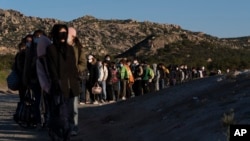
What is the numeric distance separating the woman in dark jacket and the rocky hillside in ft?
257

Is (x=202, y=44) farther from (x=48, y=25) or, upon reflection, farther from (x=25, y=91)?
(x=25, y=91)

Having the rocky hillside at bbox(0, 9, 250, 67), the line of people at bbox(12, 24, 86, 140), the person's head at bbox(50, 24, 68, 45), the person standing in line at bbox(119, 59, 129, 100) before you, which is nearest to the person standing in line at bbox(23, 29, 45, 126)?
the line of people at bbox(12, 24, 86, 140)

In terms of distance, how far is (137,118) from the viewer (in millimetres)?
14664

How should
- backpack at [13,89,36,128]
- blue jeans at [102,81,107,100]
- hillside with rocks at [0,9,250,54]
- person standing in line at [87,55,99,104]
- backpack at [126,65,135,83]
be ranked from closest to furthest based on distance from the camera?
1. backpack at [13,89,36,128]
2. person standing in line at [87,55,99,104]
3. blue jeans at [102,81,107,100]
4. backpack at [126,65,135,83]
5. hillside with rocks at [0,9,250,54]

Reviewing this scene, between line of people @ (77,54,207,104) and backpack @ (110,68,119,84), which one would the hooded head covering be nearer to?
line of people @ (77,54,207,104)

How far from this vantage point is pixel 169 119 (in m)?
12.8

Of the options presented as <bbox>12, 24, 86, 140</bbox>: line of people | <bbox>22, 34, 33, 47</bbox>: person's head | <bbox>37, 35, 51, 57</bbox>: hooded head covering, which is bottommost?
<bbox>12, 24, 86, 140</bbox>: line of people

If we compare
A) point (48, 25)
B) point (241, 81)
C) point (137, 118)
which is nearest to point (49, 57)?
point (137, 118)

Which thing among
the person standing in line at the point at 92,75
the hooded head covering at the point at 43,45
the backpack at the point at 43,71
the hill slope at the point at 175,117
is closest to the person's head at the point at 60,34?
the backpack at the point at 43,71

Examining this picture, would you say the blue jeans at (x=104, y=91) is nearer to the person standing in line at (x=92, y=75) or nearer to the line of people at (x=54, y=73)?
the person standing in line at (x=92, y=75)

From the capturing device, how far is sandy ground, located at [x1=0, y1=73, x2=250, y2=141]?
10.6 meters

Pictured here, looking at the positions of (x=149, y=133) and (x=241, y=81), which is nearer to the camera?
(x=149, y=133)

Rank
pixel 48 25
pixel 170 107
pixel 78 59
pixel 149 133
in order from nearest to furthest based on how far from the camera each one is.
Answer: pixel 78 59 < pixel 149 133 < pixel 170 107 < pixel 48 25

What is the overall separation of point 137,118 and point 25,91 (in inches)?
105
